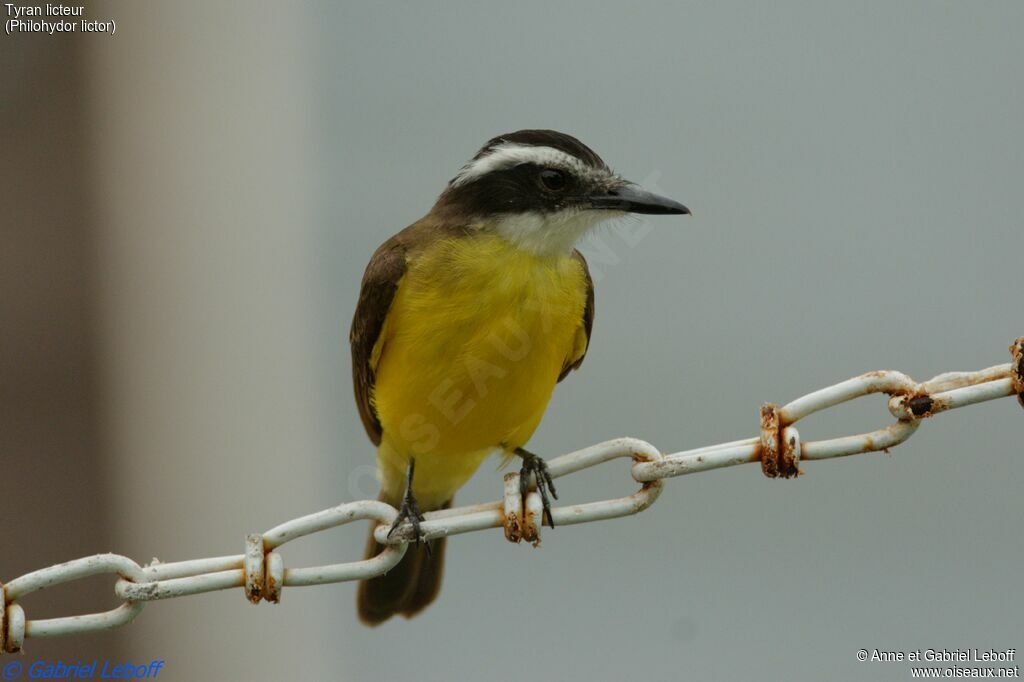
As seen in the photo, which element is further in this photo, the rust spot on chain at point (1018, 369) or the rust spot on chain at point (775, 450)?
the rust spot on chain at point (775, 450)

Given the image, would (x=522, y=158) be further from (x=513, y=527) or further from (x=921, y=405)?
(x=921, y=405)

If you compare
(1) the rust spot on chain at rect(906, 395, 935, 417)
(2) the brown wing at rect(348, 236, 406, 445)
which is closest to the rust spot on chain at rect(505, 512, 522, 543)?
(1) the rust spot on chain at rect(906, 395, 935, 417)

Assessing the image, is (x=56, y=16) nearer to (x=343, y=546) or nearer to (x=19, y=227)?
(x=19, y=227)

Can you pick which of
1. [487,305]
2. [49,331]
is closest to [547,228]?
[487,305]

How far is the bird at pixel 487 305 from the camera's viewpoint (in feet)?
11.4

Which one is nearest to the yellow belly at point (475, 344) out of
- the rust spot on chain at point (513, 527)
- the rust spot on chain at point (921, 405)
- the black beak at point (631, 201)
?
the black beak at point (631, 201)

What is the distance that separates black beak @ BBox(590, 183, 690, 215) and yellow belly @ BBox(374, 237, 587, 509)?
0.22 meters

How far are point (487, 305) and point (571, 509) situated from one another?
4.13ft

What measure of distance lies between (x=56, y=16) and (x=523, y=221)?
3680 mm

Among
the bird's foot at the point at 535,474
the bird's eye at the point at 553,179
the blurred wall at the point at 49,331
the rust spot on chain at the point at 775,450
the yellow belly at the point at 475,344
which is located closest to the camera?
the rust spot on chain at the point at 775,450

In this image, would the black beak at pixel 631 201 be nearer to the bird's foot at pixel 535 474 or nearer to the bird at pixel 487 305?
the bird at pixel 487 305

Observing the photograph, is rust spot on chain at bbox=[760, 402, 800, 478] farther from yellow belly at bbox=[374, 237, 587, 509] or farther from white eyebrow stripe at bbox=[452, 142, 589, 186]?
white eyebrow stripe at bbox=[452, 142, 589, 186]

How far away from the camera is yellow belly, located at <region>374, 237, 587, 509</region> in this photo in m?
3.44

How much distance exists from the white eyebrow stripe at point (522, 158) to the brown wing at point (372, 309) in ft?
1.24
